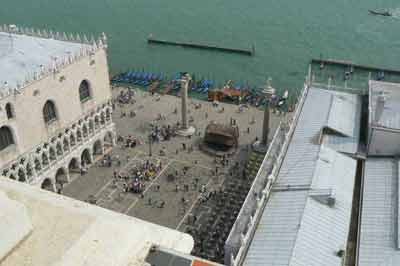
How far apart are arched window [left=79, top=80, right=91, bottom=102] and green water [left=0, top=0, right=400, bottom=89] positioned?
3760 cm

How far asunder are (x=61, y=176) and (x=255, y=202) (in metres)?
35.4

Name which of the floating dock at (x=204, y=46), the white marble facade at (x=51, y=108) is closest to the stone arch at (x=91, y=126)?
the white marble facade at (x=51, y=108)

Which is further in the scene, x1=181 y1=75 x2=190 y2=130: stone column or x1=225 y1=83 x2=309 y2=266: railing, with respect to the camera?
x1=181 y1=75 x2=190 y2=130: stone column

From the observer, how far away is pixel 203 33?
12394cm

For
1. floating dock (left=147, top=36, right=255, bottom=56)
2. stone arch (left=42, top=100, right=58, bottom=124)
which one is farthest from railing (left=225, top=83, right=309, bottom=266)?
floating dock (left=147, top=36, right=255, bottom=56)

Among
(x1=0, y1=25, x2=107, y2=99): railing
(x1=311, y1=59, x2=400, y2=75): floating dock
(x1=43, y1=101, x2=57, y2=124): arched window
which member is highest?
(x1=0, y1=25, x2=107, y2=99): railing

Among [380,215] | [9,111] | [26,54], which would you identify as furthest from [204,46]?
[380,215]

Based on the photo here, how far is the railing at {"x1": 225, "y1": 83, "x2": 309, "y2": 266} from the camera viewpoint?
1516 inches

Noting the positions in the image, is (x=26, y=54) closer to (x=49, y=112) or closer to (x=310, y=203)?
(x=49, y=112)

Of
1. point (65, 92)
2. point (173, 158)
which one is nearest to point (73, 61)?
point (65, 92)

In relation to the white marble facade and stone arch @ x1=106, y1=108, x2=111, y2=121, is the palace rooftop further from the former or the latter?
stone arch @ x1=106, y1=108, x2=111, y2=121

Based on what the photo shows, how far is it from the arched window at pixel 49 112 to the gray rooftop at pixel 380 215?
132ft

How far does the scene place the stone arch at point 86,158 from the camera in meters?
71.2

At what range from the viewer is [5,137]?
56750 millimetres
